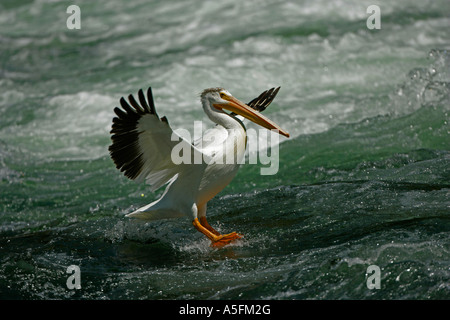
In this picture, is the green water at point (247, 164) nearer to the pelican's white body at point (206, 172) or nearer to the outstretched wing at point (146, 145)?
the pelican's white body at point (206, 172)

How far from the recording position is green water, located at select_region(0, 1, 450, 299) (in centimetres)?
429

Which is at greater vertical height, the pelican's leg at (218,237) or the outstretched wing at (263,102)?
the outstretched wing at (263,102)

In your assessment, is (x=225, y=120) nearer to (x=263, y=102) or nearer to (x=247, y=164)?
(x=263, y=102)

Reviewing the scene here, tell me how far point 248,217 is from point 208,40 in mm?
6877

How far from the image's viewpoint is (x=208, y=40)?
38.8ft

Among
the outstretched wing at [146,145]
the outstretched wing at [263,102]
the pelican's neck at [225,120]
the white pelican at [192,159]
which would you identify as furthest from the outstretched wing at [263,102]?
the outstretched wing at [146,145]

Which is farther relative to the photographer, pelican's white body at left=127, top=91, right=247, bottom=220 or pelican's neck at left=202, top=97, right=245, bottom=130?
pelican's neck at left=202, top=97, right=245, bottom=130

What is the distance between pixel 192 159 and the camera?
16.1ft

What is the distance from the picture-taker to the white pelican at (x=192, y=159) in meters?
4.73

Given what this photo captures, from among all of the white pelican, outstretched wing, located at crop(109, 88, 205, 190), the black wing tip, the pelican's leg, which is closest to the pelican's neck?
the white pelican

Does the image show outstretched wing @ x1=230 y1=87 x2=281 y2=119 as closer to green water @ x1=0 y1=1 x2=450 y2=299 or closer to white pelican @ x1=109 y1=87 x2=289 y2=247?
white pelican @ x1=109 y1=87 x2=289 y2=247

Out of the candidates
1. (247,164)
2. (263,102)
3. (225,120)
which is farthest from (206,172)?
(247,164)
